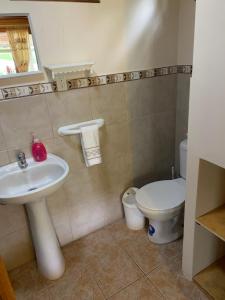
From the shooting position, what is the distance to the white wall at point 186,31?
1.75 metres

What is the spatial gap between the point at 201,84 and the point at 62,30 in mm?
917

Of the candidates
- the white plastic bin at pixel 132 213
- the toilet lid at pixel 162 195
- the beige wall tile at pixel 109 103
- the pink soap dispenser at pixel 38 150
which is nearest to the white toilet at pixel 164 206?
the toilet lid at pixel 162 195

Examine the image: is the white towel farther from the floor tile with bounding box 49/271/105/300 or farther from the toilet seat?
the floor tile with bounding box 49/271/105/300

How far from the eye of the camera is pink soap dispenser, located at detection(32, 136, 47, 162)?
4.92 feet

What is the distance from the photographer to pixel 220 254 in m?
1.64

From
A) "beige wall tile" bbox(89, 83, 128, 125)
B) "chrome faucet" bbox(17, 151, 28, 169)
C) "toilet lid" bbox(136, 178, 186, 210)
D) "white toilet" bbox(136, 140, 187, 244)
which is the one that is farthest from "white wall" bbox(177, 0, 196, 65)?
"chrome faucet" bbox(17, 151, 28, 169)

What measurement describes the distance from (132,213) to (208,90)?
4.18 ft

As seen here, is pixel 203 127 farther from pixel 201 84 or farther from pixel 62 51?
pixel 62 51

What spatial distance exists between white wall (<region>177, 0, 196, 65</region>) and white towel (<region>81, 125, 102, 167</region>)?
961mm

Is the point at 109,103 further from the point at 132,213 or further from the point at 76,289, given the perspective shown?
the point at 76,289

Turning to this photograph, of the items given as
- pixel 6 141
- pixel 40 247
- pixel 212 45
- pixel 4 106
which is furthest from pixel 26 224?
pixel 212 45

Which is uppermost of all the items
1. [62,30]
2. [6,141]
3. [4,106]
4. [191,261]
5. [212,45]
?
[62,30]

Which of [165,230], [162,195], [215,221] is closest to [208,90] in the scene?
[215,221]

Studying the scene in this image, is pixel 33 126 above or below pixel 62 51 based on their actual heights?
below
